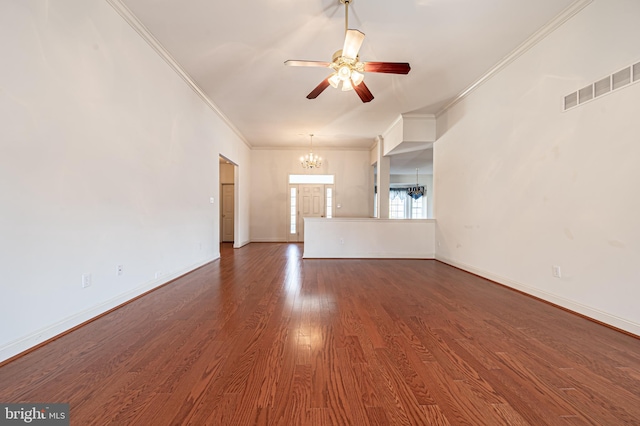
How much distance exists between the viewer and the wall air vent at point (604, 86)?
2281 mm

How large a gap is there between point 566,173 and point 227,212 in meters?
8.37

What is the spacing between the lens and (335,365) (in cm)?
173

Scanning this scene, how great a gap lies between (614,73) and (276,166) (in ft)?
25.3

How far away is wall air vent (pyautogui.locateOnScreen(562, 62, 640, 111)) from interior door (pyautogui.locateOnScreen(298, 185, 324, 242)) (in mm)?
6732

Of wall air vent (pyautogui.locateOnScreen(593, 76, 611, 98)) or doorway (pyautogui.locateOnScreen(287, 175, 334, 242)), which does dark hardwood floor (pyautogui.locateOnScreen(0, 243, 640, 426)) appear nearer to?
wall air vent (pyautogui.locateOnScreen(593, 76, 611, 98))

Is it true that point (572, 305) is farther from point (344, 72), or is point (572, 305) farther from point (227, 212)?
point (227, 212)

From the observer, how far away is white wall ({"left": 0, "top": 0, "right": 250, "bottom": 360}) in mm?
1827

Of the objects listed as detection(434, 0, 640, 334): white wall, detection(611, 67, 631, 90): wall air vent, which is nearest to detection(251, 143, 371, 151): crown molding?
detection(434, 0, 640, 334): white wall

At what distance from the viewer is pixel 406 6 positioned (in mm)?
2752

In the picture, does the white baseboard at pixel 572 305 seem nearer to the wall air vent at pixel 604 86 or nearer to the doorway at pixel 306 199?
the wall air vent at pixel 604 86

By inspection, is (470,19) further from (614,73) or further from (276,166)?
(276,166)

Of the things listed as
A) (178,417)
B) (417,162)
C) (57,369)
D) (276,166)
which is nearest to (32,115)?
Answer: (57,369)
